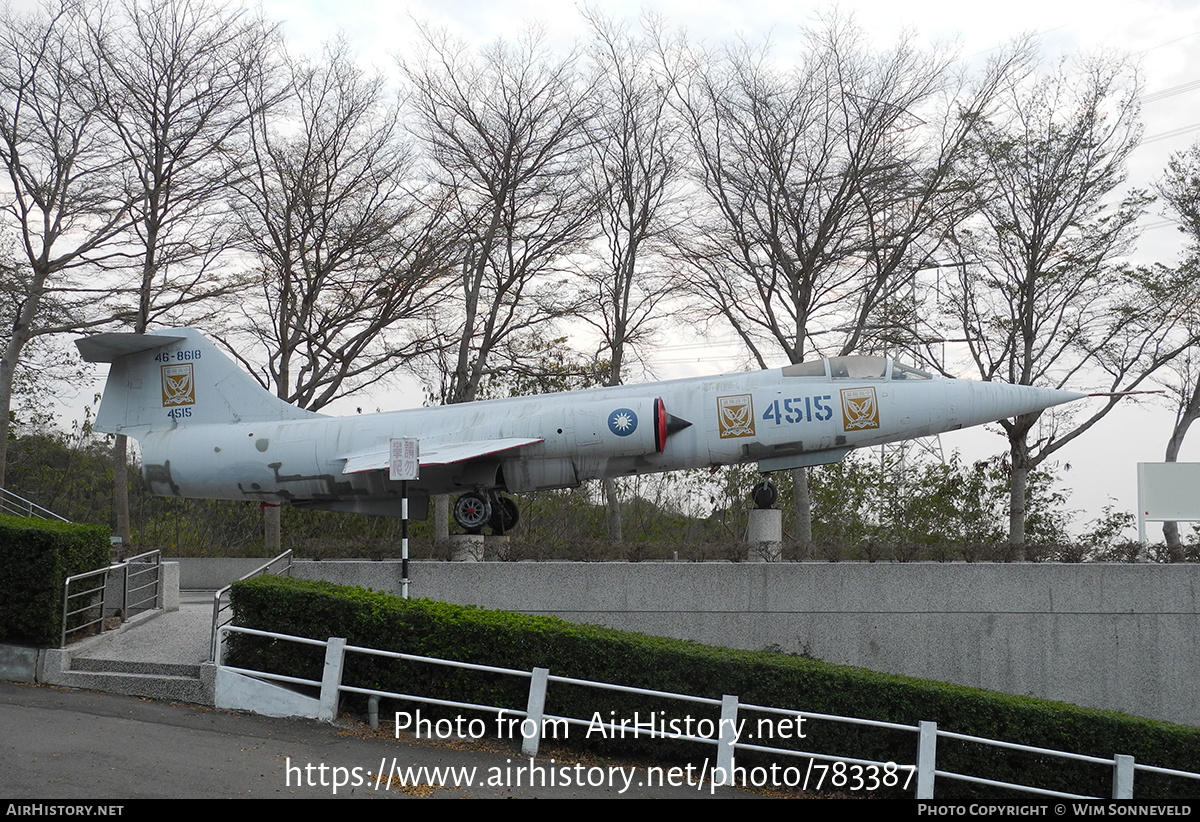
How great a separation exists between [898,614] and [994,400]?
13.1 ft

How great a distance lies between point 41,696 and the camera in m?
10.1

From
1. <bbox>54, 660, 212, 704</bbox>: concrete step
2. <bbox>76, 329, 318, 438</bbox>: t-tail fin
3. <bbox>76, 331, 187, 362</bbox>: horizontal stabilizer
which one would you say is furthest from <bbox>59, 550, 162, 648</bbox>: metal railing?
<bbox>76, 331, 187, 362</bbox>: horizontal stabilizer

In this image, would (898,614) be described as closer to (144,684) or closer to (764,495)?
(764,495)

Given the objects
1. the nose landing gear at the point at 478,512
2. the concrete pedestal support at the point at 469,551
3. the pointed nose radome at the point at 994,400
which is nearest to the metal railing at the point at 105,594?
the concrete pedestal support at the point at 469,551

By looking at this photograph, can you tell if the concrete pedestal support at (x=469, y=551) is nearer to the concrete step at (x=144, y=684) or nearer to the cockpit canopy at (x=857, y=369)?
the concrete step at (x=144, y=684)

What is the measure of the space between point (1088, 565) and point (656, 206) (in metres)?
15.0

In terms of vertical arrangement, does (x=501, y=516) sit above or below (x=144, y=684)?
above

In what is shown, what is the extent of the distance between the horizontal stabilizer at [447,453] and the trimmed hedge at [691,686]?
5211 millimetres

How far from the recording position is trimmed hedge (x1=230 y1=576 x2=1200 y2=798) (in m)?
9.13

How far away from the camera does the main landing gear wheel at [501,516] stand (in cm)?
1664

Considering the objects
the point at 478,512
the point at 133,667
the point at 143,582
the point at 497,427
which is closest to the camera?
the point at 133,667

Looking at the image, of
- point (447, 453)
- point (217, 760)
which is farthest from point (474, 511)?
point (217, 760)

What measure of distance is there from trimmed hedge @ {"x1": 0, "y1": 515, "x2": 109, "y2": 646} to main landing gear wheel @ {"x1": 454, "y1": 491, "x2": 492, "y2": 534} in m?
6.58

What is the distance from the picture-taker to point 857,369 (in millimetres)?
15789
